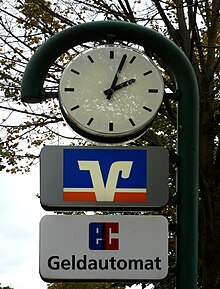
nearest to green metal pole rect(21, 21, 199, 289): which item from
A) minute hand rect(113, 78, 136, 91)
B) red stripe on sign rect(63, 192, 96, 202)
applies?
minute hand rect(113, 78, 136, 91)

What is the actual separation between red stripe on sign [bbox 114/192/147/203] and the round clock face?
461 mm

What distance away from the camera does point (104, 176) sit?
288 inches

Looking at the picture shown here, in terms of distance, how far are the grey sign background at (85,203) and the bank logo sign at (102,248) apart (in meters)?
0.10

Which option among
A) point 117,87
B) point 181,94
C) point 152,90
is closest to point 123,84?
point 117,87

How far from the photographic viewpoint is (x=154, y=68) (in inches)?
299

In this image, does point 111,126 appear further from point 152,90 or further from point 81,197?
point 81,197

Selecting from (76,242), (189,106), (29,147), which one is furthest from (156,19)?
(76,242)

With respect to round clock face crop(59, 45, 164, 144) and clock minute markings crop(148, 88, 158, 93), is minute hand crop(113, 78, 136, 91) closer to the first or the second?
round clock face crop(59, 45, 164, 144)

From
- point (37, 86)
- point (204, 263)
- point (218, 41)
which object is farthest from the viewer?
point (218, 41)

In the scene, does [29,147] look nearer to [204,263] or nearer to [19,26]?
[19,26]

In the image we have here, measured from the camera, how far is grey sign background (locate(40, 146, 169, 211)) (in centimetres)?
731

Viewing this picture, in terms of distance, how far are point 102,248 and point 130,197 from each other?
0.48 m

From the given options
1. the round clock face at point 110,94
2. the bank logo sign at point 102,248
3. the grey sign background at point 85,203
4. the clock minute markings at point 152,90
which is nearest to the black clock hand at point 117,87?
the round clock face at point 110,94

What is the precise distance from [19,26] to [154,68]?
6.52 m
